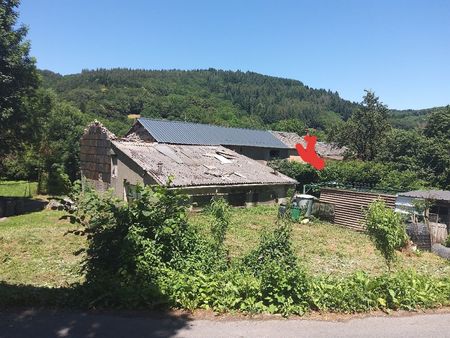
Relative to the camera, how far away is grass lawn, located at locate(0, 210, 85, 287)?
34.5ft

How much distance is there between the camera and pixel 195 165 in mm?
26250

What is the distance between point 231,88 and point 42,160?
9024cm

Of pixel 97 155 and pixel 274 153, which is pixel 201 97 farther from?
→ pixel 97 155

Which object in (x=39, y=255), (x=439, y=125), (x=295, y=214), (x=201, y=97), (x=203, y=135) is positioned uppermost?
(x=201, y=97)

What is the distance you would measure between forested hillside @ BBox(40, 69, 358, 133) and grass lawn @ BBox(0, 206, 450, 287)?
47.5 m

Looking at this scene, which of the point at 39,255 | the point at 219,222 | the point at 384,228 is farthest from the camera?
the point at 39,255

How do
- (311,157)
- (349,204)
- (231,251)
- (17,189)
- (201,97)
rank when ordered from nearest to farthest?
(231,251) → (349,204) → (17,189) → (311,157) → (201,97)

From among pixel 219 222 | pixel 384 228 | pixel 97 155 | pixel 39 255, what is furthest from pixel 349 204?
pixel 97 155

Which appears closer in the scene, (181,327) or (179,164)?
(181,327)

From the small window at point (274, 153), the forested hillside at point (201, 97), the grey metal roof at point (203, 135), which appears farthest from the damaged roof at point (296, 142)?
the forested hillside at point (201, 97)

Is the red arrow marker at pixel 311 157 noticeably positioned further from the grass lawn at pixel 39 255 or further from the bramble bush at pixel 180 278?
the bramble bush at pixel 180 278

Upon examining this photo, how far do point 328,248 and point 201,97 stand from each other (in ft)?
301

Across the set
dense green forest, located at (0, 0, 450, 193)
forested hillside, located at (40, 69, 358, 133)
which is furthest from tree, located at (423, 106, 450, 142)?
forested hillside, located at (40, 69, 358, 133)

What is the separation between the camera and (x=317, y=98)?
5226 inches
